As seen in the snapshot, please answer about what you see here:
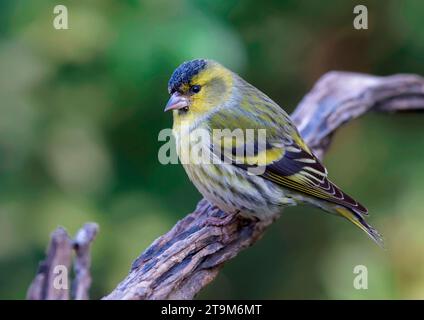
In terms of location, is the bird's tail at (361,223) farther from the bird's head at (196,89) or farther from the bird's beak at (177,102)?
the bird's beak at (177,102)

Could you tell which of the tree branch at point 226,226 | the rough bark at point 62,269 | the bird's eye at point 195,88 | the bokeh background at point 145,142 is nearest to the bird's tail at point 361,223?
the tree branch at point 226,226

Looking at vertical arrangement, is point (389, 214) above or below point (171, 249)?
above

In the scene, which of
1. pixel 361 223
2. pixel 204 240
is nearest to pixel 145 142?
pixel 204 240

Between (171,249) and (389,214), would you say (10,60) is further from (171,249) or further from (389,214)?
(389,214)

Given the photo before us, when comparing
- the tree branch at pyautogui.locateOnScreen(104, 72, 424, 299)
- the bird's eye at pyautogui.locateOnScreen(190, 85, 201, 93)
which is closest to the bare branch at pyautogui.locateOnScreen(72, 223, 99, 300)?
the tree branch at pyautogui.locateOnScreen(104, 72, 424, 299)

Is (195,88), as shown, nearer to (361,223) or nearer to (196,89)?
(196,89)
